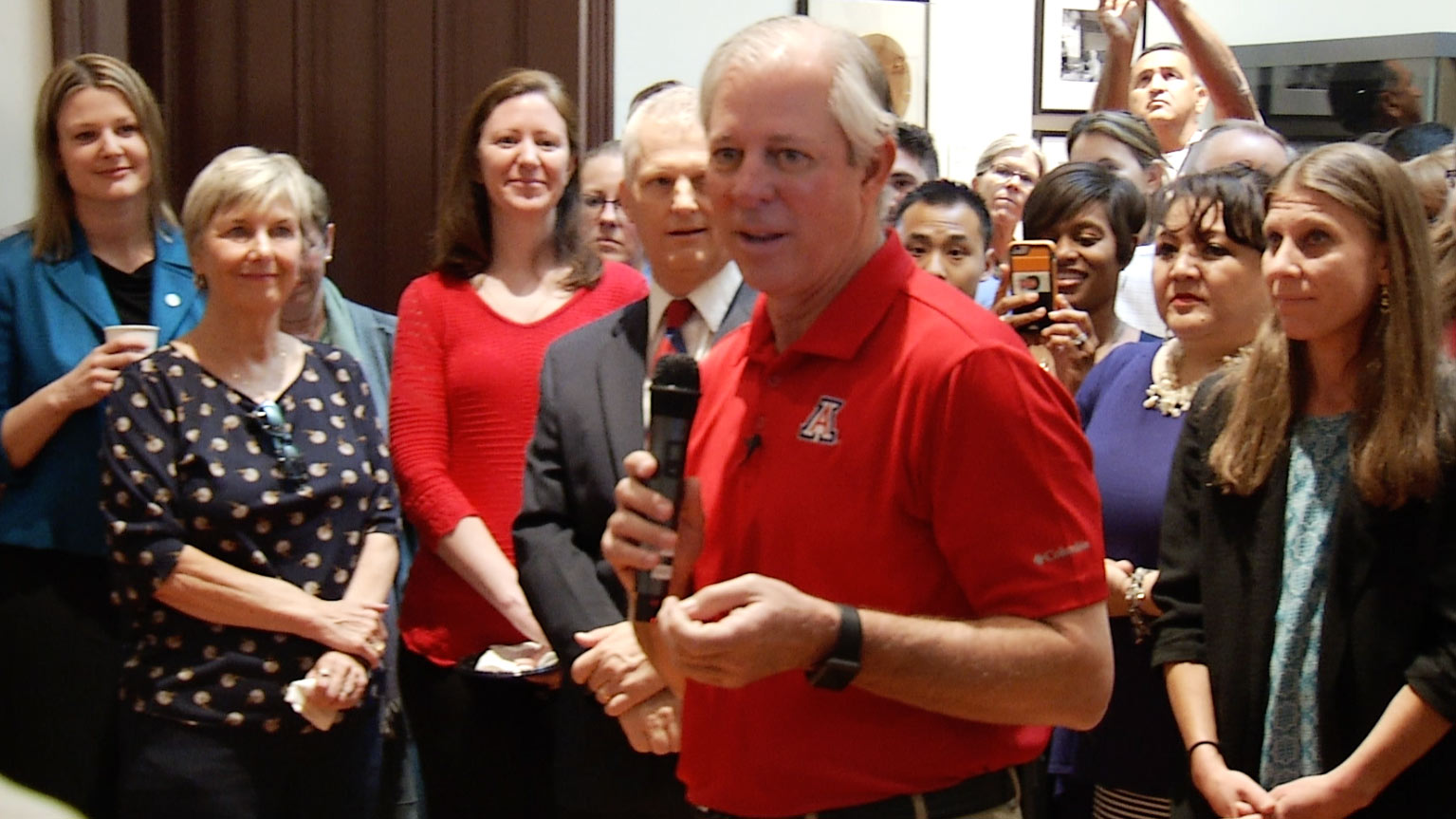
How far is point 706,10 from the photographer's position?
4848mm

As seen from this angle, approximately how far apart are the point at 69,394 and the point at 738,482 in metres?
1.83

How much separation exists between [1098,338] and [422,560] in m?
1.39

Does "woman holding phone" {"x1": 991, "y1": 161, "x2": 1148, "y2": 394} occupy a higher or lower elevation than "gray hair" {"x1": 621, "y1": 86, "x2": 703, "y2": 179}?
lower

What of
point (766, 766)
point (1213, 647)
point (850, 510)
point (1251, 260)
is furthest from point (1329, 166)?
point (766, 766)

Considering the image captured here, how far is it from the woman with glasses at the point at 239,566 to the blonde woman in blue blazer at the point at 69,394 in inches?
9.3

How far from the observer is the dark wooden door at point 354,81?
13.0 feet

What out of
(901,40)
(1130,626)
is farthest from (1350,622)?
(901,40)

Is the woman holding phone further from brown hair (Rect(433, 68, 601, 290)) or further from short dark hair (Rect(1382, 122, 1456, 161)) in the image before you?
short dark hair (Rect(1382, 122, 1456, 161))

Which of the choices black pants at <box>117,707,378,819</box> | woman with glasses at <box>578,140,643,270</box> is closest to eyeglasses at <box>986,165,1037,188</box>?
woman with glasses at <box>578,140,643,270</box>

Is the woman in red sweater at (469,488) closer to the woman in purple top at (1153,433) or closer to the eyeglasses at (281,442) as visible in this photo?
the eyeglasses at (281,442)

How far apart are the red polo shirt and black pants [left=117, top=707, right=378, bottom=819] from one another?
1.33 meters

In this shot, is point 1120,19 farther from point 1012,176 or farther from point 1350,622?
point 1350,622

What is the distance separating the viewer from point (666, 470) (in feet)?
4.92

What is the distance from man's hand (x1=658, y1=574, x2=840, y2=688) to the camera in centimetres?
135
